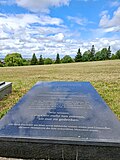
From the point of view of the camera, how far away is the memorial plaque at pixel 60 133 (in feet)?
9.22

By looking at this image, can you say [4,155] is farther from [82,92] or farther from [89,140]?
[82,92]

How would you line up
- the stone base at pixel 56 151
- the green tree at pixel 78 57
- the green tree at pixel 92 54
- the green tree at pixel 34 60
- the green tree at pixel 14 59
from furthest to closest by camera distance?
the green tree at pixel 14 59 → the green tree at pixel 78 57 → the green tree at pixel 92 54 → the green tree at pixel 34 60 → the stone base at pixel 56 151

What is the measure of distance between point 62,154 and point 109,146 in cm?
66

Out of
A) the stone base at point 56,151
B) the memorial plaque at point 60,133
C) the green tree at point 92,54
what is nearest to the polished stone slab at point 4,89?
the memorial plaque at point 60,133

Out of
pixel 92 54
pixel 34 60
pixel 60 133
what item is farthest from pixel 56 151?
pixel 92 54

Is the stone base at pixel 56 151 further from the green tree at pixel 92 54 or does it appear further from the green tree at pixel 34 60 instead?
the green tree at pixel 92 54

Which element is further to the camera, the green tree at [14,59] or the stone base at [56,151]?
the green tree at [14,59]

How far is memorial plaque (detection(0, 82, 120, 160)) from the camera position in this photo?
2811 millimetres

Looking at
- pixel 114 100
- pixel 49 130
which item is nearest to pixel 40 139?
pixel 49 130

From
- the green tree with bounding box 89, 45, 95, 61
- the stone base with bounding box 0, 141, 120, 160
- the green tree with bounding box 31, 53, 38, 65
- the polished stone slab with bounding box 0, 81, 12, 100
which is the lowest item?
the stone base with bounding box 0, 141, 120, 160

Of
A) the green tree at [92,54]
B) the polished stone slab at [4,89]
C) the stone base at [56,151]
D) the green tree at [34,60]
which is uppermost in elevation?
the green tree at [92,54]

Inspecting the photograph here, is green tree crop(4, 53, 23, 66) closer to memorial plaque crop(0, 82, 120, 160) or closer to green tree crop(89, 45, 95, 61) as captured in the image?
green tree crop(89, 45, 95, 61)

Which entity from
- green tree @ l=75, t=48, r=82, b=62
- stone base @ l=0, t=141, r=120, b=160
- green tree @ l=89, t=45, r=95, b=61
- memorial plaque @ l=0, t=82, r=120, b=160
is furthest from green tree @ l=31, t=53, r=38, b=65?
stone base @ l=0, t=141, r=120, b=160

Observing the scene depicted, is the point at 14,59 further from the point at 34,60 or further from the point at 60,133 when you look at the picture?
the point at 60,133
